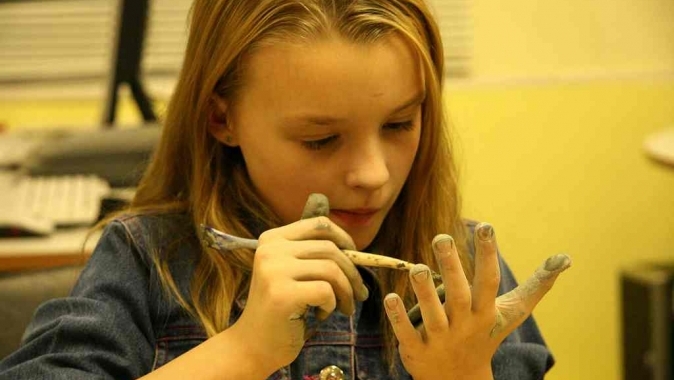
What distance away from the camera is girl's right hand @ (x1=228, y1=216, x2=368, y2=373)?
79 cm

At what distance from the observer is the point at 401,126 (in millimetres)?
908

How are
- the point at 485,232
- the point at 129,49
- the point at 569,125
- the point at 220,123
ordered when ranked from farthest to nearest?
the point at 569,125
the point at 129,49
the point at 220,123
the point at 485,232

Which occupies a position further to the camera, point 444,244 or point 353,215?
point 353,215

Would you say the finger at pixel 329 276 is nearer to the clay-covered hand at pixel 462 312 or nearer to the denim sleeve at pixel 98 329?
the clay-covered hand at pixel 462 312

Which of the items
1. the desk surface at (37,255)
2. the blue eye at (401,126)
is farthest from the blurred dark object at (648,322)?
the blue eye at (401,126)

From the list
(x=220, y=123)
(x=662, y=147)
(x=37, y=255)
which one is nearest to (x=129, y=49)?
(x=37, y=255)

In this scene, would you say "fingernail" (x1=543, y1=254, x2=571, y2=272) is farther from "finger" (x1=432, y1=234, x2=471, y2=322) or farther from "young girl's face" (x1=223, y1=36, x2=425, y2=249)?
"young girl's face" (x1=223, y1=36, x2=425, y2=249)

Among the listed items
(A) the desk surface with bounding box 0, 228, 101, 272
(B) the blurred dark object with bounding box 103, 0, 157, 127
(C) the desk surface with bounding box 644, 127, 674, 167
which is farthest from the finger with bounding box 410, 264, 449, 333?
(B) the blurred dark object with bounding box 103, 0, 157, 127

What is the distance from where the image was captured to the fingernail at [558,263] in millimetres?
760

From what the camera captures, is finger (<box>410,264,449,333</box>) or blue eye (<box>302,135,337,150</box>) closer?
finger (<box>410,264,449,333</box>)

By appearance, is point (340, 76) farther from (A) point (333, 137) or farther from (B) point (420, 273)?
(B) point (420, 273)

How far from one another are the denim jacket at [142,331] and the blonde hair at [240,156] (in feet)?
0.05

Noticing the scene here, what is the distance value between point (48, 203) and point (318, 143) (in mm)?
884

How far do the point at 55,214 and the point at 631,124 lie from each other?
1522 mm
